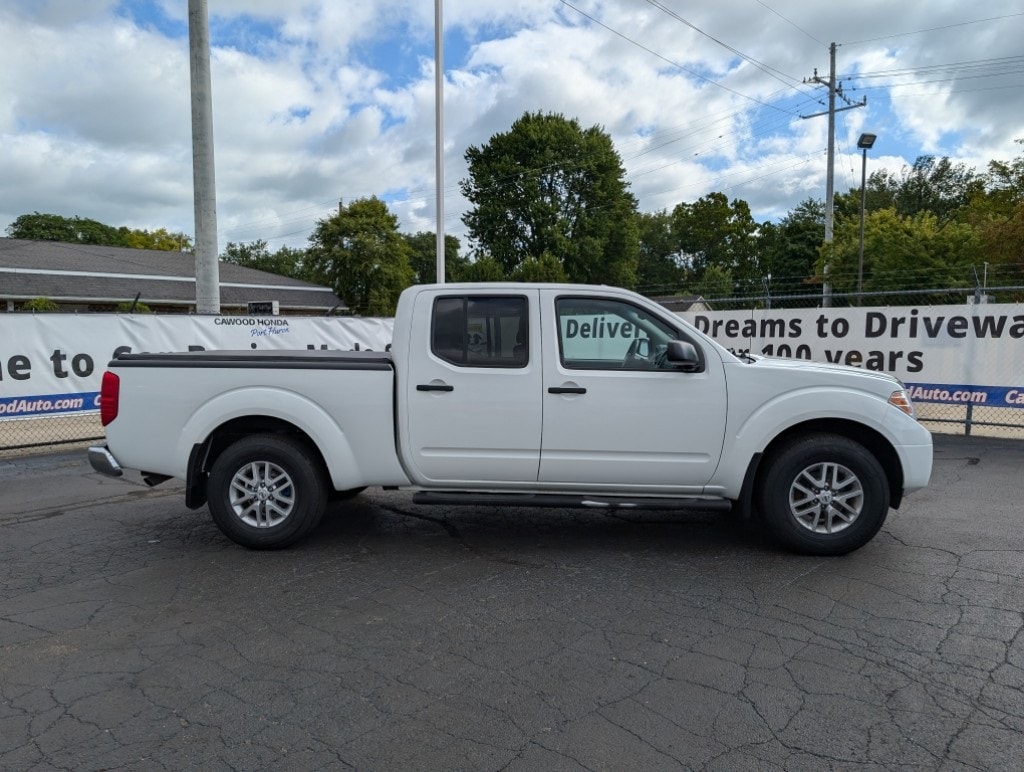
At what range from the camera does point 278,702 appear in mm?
3168

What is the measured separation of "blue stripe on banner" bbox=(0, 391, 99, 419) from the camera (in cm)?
895

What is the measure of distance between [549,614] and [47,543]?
13.7 ft

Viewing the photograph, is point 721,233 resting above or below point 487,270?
above

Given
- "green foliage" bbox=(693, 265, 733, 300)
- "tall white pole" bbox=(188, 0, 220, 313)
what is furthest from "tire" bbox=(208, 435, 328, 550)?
"green foliage" bbox=(693, 265, 733, 300)

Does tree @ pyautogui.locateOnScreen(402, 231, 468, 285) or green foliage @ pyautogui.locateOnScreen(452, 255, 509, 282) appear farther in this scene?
tree @ pyautogui.locateOnScreen(402, 231, 468, 285)

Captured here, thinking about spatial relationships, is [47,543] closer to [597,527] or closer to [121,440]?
[121,440]

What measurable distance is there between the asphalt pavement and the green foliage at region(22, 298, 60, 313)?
75.7 feet

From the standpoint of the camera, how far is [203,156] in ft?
40.0

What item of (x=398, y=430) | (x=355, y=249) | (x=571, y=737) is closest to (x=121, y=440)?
(x=398, y=430)

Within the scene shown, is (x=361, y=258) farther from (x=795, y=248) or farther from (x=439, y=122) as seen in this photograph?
(x=795, y=248)

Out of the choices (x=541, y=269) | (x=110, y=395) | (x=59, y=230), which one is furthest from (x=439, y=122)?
(x=59, y=230)

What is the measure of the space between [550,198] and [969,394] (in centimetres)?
4295

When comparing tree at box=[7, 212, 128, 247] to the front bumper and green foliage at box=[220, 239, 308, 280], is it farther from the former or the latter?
the front bumper

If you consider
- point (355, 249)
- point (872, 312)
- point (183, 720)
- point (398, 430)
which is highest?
point (355, 249)
